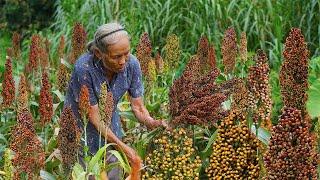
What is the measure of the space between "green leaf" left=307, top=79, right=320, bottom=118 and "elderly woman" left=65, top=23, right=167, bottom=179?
931 millimetres

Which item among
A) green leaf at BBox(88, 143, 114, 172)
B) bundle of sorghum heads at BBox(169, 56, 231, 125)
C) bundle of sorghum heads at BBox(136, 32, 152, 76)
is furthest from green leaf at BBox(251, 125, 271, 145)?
bundle of sorghum heads at BBox(136, 32, 152, 76)

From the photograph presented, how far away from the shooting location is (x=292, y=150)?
9.29 feet

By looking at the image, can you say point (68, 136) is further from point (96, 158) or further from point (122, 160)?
point (122, 160)

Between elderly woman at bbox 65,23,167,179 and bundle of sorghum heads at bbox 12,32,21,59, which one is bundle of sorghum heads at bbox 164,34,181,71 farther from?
bundle of sorghum heads at bbox 12,32,21,59

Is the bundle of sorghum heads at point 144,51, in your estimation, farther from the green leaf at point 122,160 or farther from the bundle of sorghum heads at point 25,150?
the bundle of sorghum heads at point 25,150

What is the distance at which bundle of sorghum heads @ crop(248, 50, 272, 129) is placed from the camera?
12.8 ft

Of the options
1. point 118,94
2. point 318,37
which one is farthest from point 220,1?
point 118,94

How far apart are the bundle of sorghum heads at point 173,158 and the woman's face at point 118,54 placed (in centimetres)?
47

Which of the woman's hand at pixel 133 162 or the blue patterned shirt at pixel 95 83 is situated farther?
the blue patterned shirt at pixel 95 83

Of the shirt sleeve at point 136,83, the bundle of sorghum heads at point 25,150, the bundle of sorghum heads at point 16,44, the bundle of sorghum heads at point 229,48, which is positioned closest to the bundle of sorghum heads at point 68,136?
the bundle of sorghum heads at point 25,150

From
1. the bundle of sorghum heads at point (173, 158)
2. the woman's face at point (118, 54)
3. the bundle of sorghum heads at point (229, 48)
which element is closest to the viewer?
the bundle of sorghum heads at point (173, 158)

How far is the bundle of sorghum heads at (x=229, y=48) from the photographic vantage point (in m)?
4.96

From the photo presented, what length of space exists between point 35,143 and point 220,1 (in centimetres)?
513

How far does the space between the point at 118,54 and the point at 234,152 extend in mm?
807
